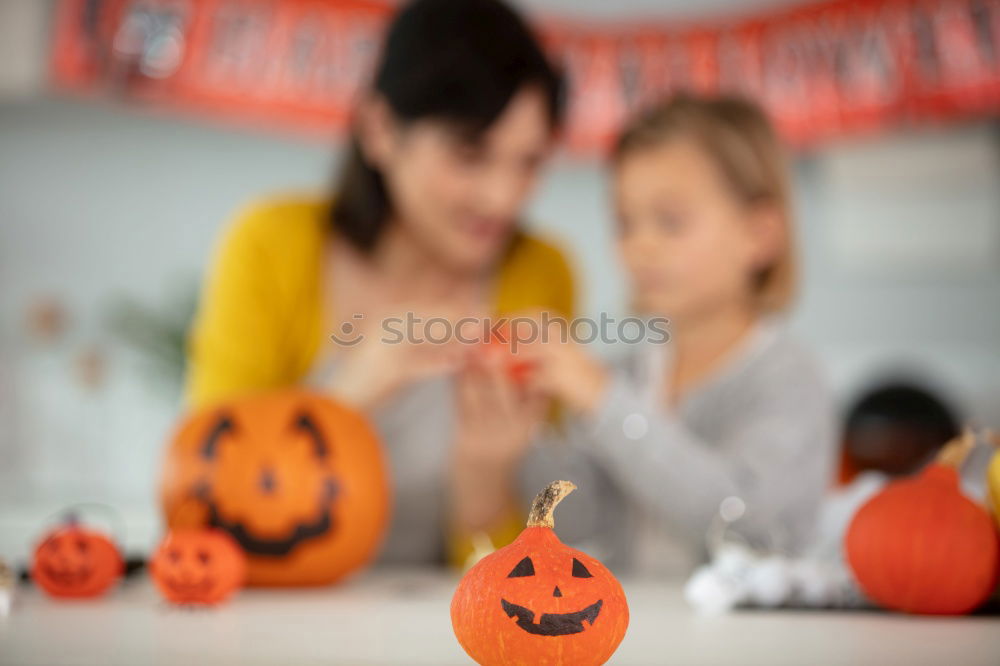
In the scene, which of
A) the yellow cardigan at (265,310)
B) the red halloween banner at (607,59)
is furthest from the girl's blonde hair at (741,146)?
the red halloween banner at (607,59)

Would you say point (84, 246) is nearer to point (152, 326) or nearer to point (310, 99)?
point (152, 326)

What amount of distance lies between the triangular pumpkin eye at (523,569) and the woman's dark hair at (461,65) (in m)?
0.67

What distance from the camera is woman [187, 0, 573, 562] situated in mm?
1027

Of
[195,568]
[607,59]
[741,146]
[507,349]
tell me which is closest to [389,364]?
[507,349]

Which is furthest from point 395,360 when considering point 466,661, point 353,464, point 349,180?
point 466,661

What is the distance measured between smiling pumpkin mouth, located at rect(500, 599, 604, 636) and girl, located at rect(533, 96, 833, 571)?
491mm

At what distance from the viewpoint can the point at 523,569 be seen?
1.43 feet

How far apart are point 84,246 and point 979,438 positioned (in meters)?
2.26

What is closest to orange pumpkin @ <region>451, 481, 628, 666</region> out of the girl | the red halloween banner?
the girl

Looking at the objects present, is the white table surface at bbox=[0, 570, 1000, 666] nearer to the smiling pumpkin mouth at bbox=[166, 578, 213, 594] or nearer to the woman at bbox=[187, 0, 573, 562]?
the smiling pumpkin mouth at bbox=[166, 578, 213, 594]

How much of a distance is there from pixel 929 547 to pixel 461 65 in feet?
2.27

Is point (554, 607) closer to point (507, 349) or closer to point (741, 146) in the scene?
point (507, 349)

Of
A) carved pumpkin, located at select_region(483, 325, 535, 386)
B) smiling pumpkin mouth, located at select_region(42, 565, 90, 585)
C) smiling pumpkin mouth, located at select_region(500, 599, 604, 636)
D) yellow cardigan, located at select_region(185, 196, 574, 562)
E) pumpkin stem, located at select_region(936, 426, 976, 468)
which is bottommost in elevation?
smiling pumpkin mouth, located at select_region(500, 599, 604, 636)

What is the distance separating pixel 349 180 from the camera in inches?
47.9
